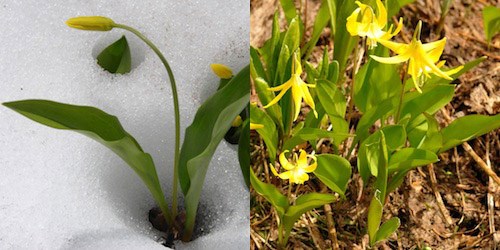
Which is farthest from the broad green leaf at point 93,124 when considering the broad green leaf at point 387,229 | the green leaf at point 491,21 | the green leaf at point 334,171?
the green leaf at point 491,21

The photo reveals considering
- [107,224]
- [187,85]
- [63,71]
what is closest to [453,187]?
[187,85]

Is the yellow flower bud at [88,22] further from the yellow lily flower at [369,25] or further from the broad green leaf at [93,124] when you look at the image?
the yellow lily flower at [369,25]

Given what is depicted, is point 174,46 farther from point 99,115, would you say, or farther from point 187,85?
point 99,115

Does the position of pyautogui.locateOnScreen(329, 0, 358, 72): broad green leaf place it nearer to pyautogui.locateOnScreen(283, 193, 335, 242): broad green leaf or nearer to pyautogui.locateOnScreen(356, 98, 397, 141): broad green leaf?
pyautogui.locateOnScreen(356, 98, 397, 141): broad green leaf

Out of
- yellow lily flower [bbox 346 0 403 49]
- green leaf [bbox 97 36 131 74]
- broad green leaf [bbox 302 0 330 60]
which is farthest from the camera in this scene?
broad green leaf [bbox 302 0 330 60]

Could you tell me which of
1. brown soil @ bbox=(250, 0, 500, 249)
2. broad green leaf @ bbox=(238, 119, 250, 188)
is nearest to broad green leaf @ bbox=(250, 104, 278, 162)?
broad green leaf @ bbox=(238, 119, 250, 188)

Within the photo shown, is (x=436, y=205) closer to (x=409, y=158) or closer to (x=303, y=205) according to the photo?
(x=409, y=158)
